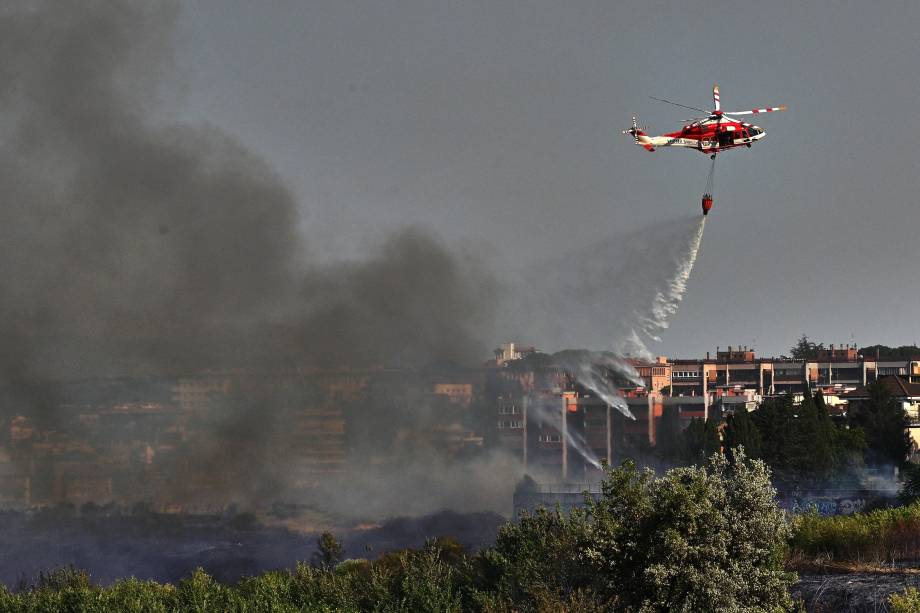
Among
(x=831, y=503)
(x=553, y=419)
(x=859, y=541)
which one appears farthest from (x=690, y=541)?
(x=553, y=419)

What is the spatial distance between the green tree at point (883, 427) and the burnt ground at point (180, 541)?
132ft

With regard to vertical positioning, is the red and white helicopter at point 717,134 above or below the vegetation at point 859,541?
above

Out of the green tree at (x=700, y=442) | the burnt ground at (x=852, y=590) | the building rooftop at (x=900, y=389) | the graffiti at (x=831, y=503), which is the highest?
the building rooftop at (x=900, y=389)

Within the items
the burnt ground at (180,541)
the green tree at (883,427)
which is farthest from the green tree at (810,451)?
the burnt ground at (180,541)

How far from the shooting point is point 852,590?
3678 centimetres

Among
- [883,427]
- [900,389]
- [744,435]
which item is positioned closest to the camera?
[744,435]

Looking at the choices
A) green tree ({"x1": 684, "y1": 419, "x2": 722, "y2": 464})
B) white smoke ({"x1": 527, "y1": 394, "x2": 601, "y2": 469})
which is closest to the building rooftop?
green tree ({"x1": 684, "y1": 419, "x2": 722, "y2": 464})

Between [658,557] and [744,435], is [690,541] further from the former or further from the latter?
[744,435]

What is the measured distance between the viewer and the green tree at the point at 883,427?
364ft

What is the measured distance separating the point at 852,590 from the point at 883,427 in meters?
82.3

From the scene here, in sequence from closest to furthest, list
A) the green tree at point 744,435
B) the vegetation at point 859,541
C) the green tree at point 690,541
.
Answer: the green tree at point 690,541 < the vegetation at point 859,541 < the green tree at point 744,435

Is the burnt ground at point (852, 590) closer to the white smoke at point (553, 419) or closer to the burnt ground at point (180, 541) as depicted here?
the burnt ground at point (180, 541)

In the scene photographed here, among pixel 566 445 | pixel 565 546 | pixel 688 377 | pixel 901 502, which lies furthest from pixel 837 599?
pixel 688 377

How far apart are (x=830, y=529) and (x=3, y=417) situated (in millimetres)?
70166
